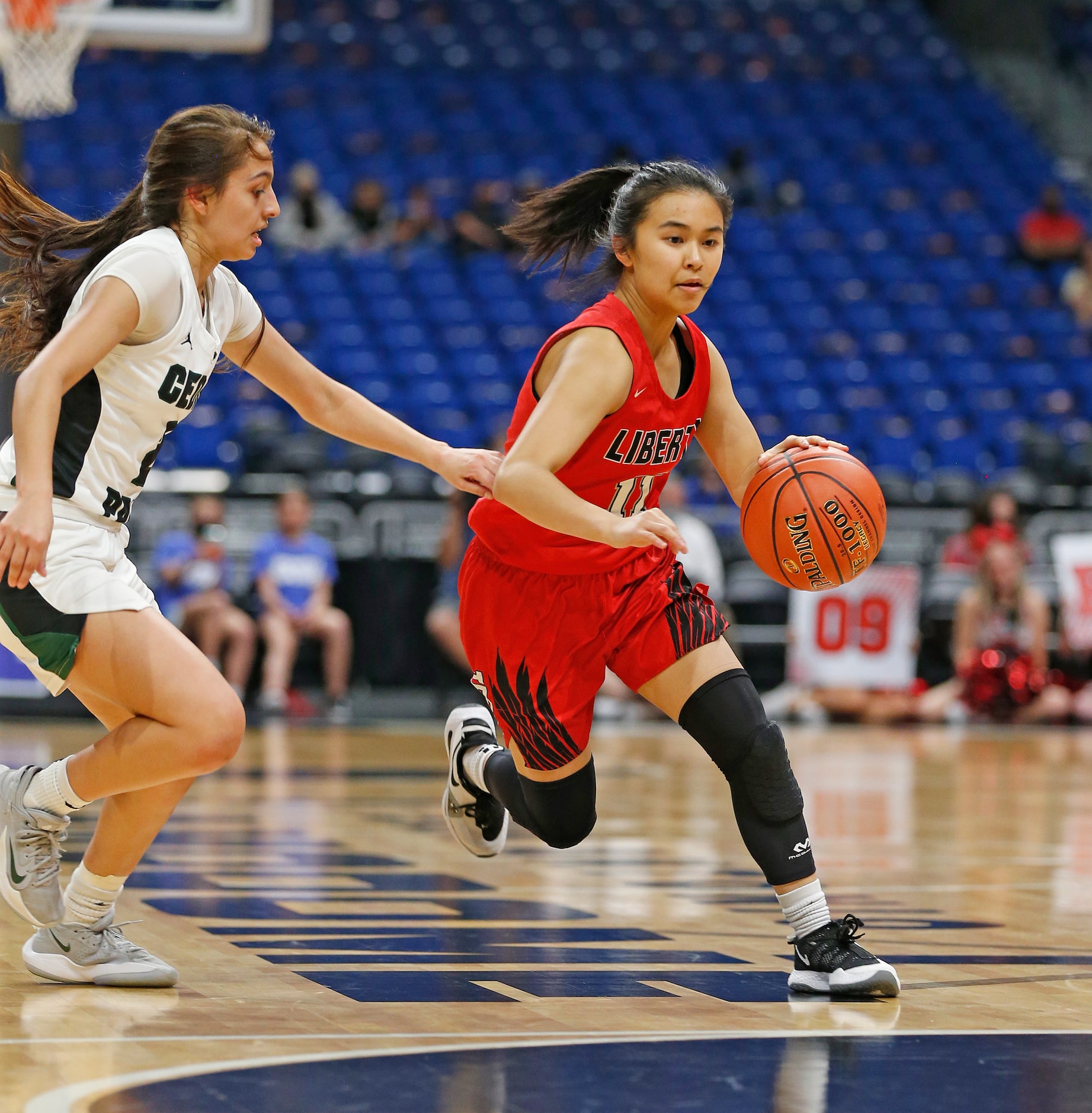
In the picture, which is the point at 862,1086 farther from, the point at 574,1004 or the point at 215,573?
the point at 215,573

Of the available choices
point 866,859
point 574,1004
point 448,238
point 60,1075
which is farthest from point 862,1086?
point 448,238

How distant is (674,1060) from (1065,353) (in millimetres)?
15186

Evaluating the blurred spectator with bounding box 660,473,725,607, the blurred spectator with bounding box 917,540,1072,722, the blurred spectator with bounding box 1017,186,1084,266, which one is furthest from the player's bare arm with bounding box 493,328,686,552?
the blurred spectator with bounding box 1017,186,1084,266

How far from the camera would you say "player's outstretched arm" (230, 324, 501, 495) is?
12.9ft

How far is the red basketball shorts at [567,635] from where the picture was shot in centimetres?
384

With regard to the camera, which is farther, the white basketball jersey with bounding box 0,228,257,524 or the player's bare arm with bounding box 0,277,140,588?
the white basketball jersey with bounding box 0,228,257,524

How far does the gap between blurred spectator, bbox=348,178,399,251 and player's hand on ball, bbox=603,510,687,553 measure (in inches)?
516

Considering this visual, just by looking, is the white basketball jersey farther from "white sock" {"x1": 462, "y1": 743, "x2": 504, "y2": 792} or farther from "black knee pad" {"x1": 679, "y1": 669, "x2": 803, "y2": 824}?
"white sock" {"x1": 462, "y1": 743, "x2": 504, "y2": 792}

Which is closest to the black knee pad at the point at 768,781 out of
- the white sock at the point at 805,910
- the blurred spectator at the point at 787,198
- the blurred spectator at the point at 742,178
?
the white sock at the point at 805,910

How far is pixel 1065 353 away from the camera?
56.1 feet

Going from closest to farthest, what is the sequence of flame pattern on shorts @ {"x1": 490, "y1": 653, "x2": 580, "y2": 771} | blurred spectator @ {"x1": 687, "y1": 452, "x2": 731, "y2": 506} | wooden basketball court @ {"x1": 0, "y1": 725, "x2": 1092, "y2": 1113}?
wooden basketball court @ {"x1": 0, "y1": 725, "x2": 1092, "y2": 1113}
flame pattern on shorts @ {"x1": 490, "y1": 653, "x2": 580, "y2": 771}
blurred spectator @ {"x1": 687, "y1": 452, "x2": 731, "y2": 506}

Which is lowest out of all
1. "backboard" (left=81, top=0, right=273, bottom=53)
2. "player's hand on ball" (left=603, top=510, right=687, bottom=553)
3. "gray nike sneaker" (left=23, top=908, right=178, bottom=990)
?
"gray nike sneaker" (left=23, top=908, right=178, bottom=990)

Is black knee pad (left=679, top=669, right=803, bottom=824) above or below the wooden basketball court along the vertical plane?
above

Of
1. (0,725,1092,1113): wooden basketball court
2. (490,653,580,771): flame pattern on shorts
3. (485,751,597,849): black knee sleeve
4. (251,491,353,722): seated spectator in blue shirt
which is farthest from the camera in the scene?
(251,491,353,722): seated spectator in blue shirt
